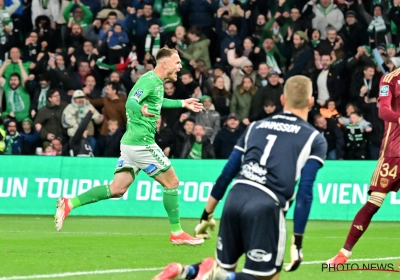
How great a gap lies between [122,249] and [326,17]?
40.9ft

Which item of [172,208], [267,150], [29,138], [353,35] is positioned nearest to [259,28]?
[353,35]

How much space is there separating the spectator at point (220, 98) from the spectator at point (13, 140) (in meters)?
4.52

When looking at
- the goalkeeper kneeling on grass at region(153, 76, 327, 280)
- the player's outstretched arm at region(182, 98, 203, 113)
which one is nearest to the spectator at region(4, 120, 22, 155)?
the player's outstretched arm at region(182, 98, 203, 113)

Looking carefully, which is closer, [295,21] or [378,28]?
[378,28]

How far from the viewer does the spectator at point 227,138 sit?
20125 millimetres

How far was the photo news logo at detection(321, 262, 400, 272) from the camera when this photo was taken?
1005 centimetres

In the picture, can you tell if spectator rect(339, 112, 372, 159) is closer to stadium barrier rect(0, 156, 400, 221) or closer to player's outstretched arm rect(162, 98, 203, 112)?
stadium barrier rect(0, 156, 400, 221)

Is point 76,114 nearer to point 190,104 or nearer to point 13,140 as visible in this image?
point 13,140

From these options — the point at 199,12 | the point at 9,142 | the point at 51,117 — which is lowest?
the point at 9,142

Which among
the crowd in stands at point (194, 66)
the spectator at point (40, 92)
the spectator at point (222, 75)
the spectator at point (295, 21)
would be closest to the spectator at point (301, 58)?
the crowd in stands at point (194, 66)

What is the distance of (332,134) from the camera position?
20094 mm

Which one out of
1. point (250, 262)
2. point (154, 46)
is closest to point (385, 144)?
point (250, 262)

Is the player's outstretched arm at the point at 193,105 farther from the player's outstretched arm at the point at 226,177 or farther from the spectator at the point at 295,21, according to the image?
the spectator at the point at 295,21

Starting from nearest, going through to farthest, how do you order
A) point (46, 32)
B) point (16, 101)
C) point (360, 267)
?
point (360, 267) → point (16, 101) → point (46, 32)
